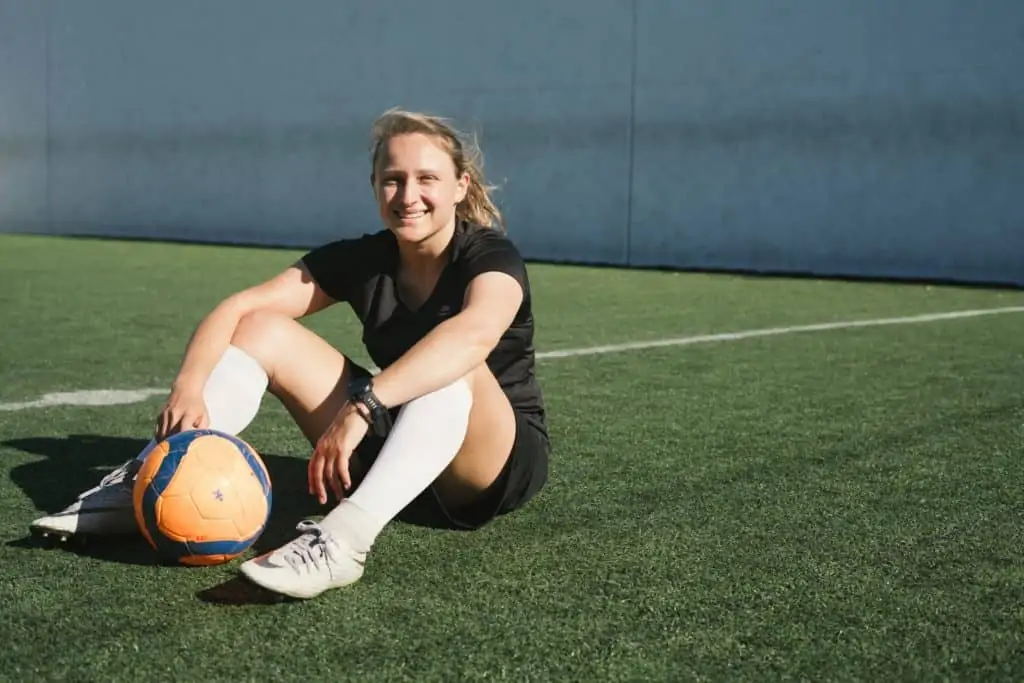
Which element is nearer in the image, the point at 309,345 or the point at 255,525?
the point at 255,525

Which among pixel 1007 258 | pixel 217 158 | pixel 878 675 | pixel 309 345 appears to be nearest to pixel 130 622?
pixel 309 345

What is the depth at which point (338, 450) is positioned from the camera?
2.72 meters

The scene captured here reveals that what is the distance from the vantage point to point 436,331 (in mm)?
2832

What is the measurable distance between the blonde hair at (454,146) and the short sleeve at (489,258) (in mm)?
153

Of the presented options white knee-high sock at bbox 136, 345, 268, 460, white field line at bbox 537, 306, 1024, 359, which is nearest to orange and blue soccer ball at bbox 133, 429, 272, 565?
white knee-high sock at bbox 136, 345, 268, 460

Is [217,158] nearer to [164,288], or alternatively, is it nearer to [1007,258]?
[164,288]

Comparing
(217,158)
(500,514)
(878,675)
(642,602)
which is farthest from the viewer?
(217,158)

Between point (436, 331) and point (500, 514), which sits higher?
point (436, 331)

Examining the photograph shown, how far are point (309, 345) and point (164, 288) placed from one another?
9.72 meters

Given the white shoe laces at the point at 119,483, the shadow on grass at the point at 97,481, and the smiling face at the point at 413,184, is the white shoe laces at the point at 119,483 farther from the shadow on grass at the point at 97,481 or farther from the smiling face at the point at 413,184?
the smiling face at the point at 413,184

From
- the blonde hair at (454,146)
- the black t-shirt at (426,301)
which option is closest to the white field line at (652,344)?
the black t-shirt at (426,301)

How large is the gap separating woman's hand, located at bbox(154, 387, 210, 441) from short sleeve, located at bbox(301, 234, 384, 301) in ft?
1.77

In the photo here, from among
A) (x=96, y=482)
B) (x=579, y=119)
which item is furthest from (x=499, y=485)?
(x=579, y=119)

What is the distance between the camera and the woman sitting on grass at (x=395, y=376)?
275cm
